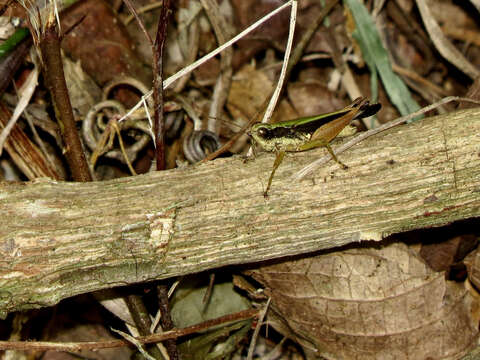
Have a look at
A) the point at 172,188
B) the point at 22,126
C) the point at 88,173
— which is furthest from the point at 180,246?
the point at 22,126

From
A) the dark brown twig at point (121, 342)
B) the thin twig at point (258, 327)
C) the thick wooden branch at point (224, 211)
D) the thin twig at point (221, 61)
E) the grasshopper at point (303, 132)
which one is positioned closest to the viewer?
the thick wooden branch at point (224, 211)

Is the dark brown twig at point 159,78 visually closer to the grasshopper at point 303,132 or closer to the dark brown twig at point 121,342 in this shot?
the grasshopper at point 303,132

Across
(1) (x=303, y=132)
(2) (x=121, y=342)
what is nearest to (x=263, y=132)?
(1) (x=303, y=132)

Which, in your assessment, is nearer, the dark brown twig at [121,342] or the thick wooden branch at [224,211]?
the thick wooden branch at [224,211]

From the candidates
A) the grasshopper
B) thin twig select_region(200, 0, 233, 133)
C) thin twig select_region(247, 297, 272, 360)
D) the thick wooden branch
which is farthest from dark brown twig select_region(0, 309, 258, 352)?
thin twig select_region(200, 0, 233, 133)

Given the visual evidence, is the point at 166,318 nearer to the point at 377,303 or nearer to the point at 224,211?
the point at 224,211

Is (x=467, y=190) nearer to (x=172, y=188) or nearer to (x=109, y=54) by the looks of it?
(x=172, y=188)

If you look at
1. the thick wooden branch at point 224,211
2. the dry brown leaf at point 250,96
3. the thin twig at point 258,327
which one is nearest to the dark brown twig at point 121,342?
the thin twig at point 258,327
